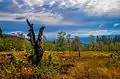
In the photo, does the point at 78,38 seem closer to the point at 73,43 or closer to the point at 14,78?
the point at 73,43

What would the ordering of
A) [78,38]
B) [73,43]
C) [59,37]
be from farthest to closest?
[78,38]
[73,43]
[59,37]

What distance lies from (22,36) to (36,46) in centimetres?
10982

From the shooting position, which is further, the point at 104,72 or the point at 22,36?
the point at 22,36

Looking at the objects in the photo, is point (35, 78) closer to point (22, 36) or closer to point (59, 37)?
point (59, 37)

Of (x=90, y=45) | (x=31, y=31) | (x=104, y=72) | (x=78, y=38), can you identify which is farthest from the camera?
(x=90, y=45)

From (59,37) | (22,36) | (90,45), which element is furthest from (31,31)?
(90,45)

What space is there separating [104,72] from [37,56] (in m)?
9.74

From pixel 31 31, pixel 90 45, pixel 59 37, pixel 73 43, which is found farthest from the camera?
pixel 90 45

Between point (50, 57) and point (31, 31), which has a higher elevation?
point (31, 31)

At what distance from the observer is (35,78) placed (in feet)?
62.8

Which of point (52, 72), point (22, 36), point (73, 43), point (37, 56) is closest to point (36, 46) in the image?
point (37, 56)

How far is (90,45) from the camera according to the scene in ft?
624

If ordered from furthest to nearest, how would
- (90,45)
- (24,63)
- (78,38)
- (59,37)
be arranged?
(90,45) → (78,38) → (59,37) → (24,63)

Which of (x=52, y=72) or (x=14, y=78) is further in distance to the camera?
(x=52, y=72)
